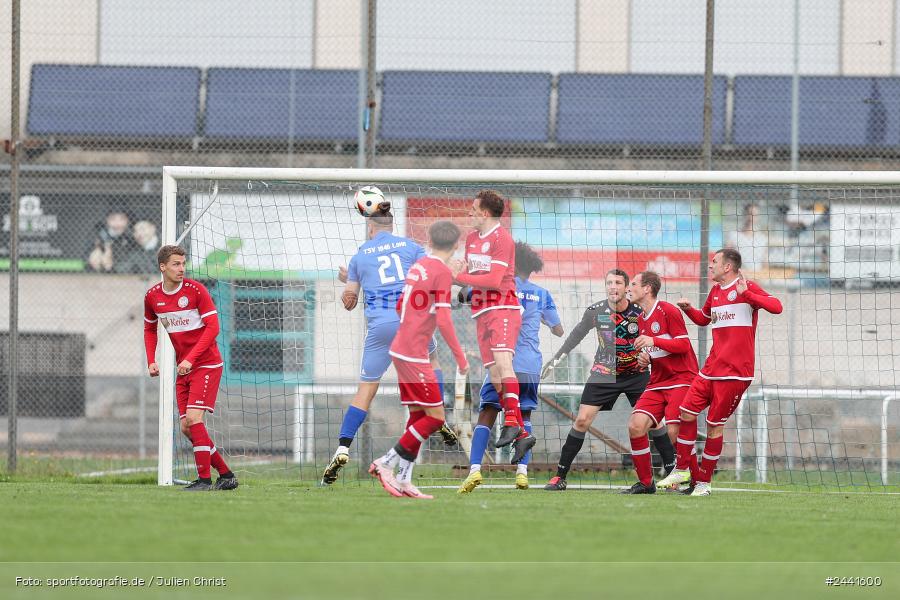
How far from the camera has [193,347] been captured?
870 cm

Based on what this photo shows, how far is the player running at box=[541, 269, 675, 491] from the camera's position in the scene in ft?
31.1

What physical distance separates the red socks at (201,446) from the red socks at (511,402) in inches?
84.5

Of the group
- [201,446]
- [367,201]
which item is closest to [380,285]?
[367,201]

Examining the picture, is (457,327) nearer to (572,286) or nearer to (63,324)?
(572,286)

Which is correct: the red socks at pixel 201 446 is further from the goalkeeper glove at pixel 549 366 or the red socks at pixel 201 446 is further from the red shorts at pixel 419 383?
the goalkeeper glove at pixel 549 366

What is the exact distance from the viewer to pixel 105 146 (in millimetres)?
16875

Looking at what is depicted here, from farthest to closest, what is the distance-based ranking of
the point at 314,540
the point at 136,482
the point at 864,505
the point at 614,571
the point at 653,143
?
the point at 653,143 → the point at 136,482 → the point at 864,505 → the point at 314,540 → the point at 614,571

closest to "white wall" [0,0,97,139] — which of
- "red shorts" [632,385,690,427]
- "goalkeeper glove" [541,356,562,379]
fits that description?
"goalkeeper glove" [541,356,562,379]

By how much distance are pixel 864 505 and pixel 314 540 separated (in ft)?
14.2

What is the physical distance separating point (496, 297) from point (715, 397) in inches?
70.5

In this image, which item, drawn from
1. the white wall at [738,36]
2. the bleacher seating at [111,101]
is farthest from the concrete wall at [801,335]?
the bleacher seating at [111,101]

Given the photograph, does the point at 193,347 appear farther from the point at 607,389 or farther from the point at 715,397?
the point at 715,397

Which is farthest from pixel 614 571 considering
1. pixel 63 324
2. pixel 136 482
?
pixel 63 324

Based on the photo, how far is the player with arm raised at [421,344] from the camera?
7.77 meters
